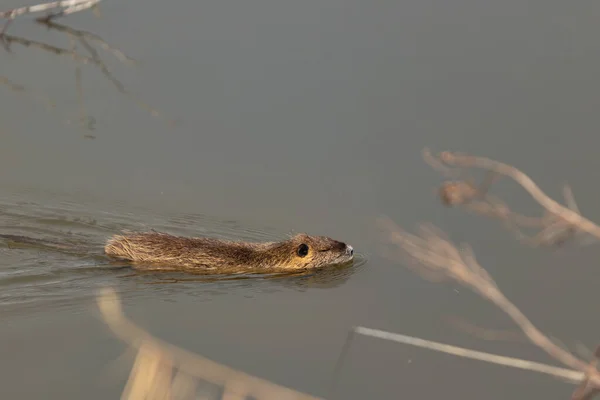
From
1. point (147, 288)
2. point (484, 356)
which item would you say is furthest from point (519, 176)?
point (147, 288)

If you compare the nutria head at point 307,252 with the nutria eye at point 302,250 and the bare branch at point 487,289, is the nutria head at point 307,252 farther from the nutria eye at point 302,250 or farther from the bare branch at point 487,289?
the bare branch at point 487,289

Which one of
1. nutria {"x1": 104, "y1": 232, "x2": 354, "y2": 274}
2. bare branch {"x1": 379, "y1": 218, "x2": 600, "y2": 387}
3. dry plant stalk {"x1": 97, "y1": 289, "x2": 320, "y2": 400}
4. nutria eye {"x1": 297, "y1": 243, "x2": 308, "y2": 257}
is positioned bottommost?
dry plant stalk {"x1": 97, "y1": 289, "x2": 320, "y2": 400}

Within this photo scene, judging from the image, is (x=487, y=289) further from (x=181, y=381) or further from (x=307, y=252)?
(x=307, y=252)

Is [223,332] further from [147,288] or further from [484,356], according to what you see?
[484,356]

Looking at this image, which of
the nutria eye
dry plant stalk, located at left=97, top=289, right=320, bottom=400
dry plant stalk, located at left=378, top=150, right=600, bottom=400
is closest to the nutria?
the nutria eye

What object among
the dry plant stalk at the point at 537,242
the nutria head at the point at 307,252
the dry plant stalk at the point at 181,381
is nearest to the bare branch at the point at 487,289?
the dry plant stalk at the point at 537,242

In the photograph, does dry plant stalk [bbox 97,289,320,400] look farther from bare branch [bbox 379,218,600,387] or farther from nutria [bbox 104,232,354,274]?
nutria [bbox 104,232,354,274]

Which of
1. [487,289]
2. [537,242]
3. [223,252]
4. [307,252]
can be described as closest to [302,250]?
[307,252]
